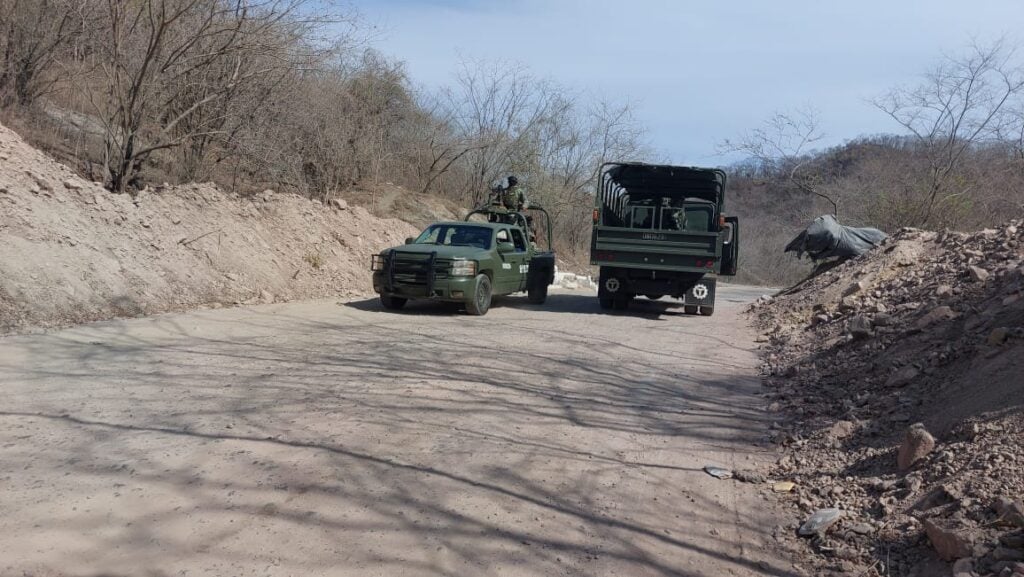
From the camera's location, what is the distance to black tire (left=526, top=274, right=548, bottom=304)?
16405 mm

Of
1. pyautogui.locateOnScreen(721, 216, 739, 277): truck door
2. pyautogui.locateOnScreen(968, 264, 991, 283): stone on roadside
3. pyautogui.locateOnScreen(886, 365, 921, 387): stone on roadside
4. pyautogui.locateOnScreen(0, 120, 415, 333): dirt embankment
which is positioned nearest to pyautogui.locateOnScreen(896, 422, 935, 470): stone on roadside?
pyautogui.locateOnScreen(886, 365, 921, 387): stone on roadside

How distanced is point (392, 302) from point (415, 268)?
3.58 ft

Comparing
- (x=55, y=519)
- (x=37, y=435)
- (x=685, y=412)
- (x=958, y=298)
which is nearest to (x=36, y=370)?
(x=37, y=435)

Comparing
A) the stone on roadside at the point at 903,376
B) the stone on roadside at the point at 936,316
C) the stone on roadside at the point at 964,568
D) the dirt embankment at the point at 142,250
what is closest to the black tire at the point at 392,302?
the dirt embankment at the point at 142,250

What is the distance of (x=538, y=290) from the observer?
1655 cm

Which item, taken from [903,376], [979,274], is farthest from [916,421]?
[979,274]

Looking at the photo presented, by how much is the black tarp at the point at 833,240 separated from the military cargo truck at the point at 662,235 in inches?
136

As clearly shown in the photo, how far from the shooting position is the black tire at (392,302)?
1359 cm

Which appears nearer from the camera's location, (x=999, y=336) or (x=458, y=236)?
(x=999, y=336)

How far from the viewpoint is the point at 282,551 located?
3598mm

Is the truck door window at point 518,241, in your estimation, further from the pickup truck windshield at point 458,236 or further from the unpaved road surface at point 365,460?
the unpaved road surface at point 365,460

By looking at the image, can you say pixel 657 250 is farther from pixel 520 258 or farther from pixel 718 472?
pixel 718 472

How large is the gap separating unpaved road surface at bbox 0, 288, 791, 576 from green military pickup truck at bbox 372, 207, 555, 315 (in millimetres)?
3514

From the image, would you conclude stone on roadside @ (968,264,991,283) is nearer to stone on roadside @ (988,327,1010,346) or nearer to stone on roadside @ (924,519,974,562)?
stone on roadside @ (988,327,1010,346)
